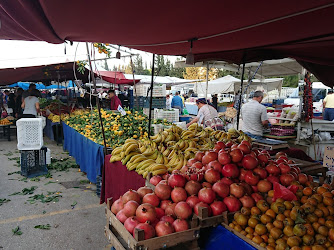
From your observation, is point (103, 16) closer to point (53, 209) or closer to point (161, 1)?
point (161, 1)

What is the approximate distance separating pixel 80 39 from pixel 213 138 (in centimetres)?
262

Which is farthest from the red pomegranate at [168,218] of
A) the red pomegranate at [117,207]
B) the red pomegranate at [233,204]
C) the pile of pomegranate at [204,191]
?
the red pomegranate at [233,204]

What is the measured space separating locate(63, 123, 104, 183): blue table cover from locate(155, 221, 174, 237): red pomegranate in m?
3.50

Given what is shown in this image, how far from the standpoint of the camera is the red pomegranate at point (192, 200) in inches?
89.7

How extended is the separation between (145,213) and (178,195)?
40 cm

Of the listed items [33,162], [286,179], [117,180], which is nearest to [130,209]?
[286,179]

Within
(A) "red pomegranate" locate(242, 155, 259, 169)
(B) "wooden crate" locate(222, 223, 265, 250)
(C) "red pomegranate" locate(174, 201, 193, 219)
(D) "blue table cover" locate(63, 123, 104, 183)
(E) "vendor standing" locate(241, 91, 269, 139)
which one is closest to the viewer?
(B) "wooden crate" locate(222, 223, 265, 250)

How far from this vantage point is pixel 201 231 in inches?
90.7

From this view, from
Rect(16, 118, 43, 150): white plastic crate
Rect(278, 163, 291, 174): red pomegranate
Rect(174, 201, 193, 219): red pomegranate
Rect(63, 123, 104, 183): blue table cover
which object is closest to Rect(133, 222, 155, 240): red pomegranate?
Rect(174, 201, 193, 219): red pomegranate

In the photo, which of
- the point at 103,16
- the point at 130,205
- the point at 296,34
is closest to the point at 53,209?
the point at 130,205

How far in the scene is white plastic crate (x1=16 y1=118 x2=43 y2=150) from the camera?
19.4 ft

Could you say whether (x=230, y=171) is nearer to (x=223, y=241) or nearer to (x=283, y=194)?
(x=283, y=194)

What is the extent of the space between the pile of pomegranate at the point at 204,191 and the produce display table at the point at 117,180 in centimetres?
95

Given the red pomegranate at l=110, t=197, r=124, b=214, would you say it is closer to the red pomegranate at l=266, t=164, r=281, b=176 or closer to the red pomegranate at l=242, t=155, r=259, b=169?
the red pomegranate at l=242, t=155, r=259, b=169
